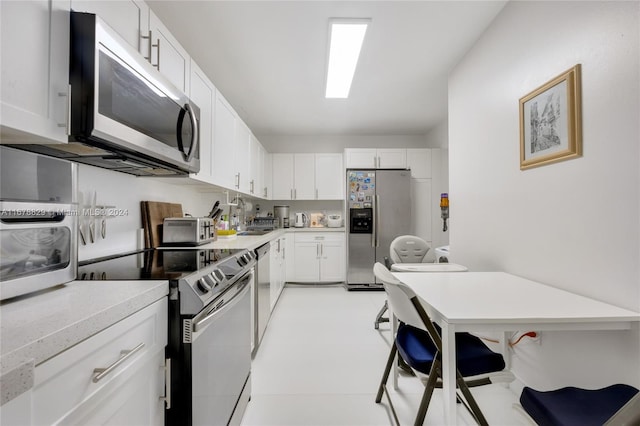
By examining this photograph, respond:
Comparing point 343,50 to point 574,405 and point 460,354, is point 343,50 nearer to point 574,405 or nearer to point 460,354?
point 460,354

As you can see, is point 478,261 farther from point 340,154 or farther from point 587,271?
point 340,154

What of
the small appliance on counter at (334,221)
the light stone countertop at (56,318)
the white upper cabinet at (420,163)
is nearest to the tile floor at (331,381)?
the light stone countertop at (56,318)

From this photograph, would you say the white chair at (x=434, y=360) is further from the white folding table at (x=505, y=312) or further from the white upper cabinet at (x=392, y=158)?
the white upper cabinet at (x=392, y=158)

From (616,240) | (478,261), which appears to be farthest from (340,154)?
(616,240)

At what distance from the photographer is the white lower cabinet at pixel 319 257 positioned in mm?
4391

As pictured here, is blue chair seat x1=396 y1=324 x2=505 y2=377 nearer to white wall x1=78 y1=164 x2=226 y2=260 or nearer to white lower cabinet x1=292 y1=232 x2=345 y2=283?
white wall x1=78 y1=164 x2=226 y2=260

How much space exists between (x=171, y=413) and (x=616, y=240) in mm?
1915

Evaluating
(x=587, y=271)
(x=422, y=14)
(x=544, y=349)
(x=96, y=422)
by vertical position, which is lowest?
(x=544, y=349)

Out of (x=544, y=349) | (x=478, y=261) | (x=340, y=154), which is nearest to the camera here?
(x=544, y=349)

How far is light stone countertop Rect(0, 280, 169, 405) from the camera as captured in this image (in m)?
0.47

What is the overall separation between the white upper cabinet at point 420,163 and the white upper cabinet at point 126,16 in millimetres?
3846

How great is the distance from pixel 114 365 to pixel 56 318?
18cm

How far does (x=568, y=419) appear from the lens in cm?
84

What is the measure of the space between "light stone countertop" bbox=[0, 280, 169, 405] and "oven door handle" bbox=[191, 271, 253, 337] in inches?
6.8
